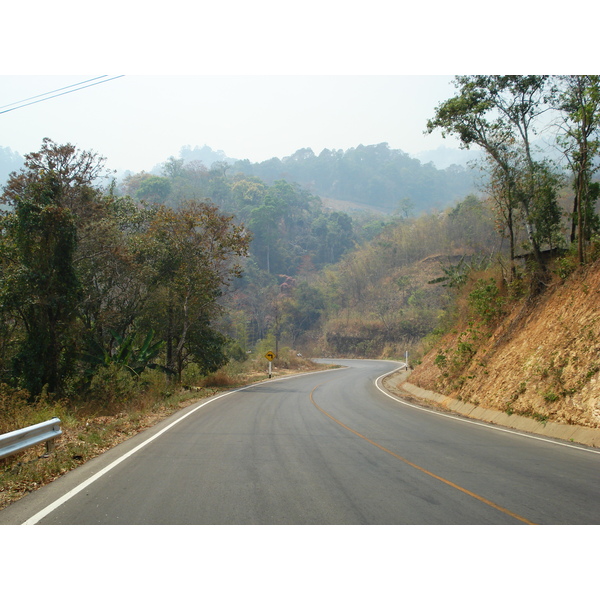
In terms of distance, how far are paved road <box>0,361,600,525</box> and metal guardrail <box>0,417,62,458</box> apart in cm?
86

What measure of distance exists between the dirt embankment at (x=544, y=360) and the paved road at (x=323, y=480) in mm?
1804

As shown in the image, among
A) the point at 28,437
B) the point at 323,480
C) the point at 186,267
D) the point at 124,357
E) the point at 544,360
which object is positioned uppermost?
the point at 186,267

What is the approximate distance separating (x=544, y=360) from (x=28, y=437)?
13582 millimetres

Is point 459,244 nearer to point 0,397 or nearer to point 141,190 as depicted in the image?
point 141,190

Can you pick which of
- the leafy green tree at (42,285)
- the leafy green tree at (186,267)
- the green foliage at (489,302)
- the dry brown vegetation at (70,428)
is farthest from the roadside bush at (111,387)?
the green foliage at (489,302)

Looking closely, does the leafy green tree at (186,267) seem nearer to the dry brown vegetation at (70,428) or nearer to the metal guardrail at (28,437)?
the dry brown vegetation at (70,428)

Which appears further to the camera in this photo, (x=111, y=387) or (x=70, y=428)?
(x=111, y=387)

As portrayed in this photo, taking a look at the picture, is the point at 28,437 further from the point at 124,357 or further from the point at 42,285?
the point at 124,357

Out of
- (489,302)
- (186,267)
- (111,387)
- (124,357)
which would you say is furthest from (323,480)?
(186,267)

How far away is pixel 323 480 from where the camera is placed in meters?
7.32

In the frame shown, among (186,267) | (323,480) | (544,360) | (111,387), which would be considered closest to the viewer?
(323,480)

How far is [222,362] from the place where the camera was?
103 feet

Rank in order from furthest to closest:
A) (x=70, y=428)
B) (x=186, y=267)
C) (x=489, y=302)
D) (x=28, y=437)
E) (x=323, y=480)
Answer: (x=186, y=267) < (x=489, y=302) < (x=70, y=428) < (x=28, y=437) < (x=323, y=480)

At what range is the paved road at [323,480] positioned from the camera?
5.75m
